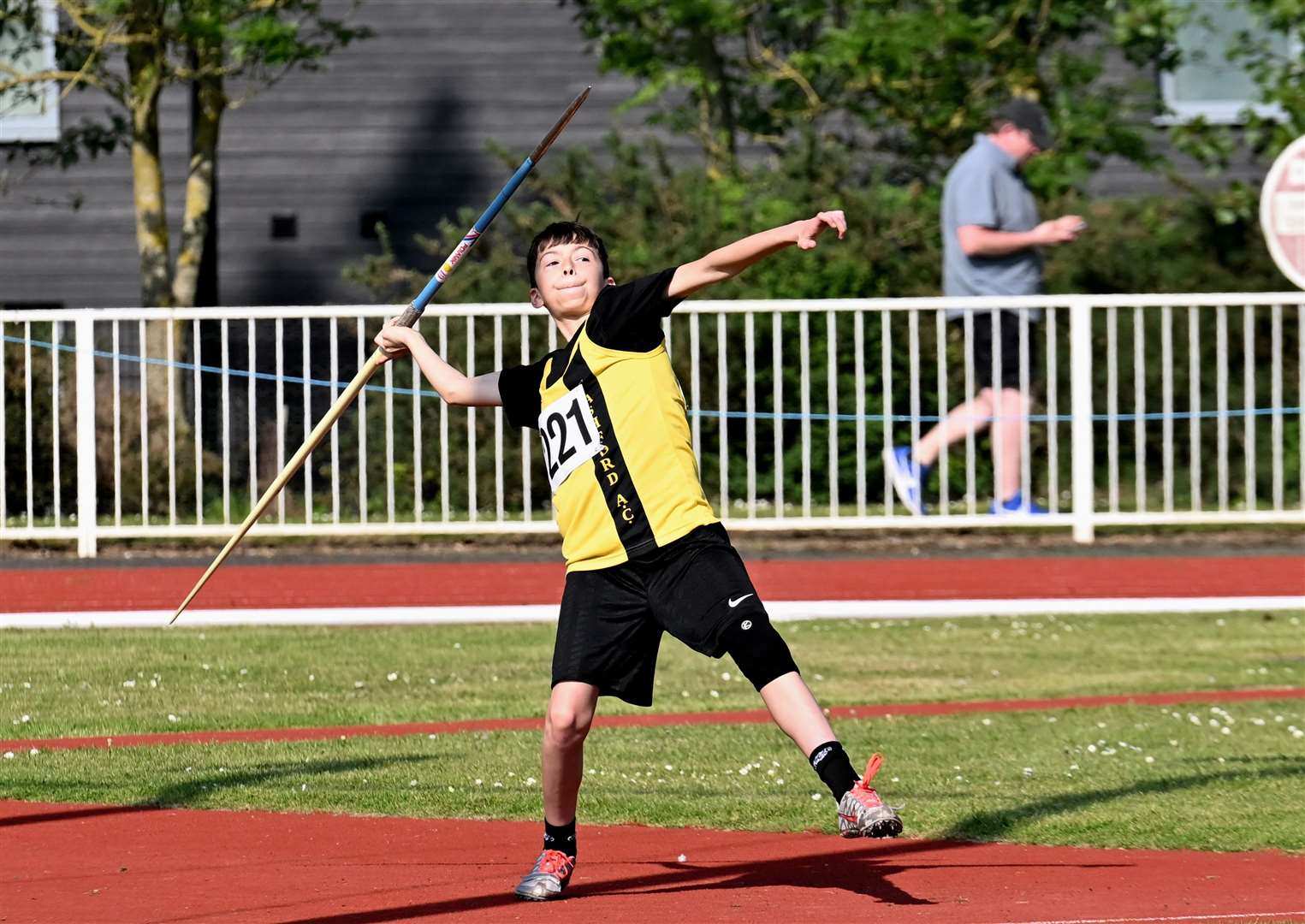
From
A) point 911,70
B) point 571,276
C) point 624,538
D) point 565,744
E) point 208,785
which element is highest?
point 911,70

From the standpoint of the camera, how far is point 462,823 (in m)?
6.29

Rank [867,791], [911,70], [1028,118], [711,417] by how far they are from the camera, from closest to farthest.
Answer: [867,791] → [1028,118] → [711,417] → [911,70]

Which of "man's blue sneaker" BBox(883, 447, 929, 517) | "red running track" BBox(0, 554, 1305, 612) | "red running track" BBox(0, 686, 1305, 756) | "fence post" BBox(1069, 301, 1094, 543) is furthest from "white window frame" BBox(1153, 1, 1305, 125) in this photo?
"red running track" BBox(0, 686, 1305, 756)

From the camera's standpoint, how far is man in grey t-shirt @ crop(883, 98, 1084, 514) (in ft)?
40.5

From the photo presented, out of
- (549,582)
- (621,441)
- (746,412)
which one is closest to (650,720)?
(621,441)

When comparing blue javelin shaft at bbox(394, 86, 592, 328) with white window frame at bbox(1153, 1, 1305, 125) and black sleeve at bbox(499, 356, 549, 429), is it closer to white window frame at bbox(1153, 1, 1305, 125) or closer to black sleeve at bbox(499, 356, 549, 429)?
black sleeve at bbox(499, 356, 549, 429)

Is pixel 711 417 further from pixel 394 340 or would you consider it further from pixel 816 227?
pixel 816 227

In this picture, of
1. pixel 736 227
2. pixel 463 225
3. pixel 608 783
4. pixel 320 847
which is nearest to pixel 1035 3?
pixel 736 227

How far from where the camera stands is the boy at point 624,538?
16.8ft

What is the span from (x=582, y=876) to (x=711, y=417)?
8.26m

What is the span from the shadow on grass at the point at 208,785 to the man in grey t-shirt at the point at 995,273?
602 centimetres

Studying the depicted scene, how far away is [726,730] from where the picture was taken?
7965 millimetres

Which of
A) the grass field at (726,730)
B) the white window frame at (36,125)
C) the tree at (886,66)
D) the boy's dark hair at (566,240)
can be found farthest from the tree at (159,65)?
the boy's dark hair at (566,240)

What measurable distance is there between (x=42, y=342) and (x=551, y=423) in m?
8.13
